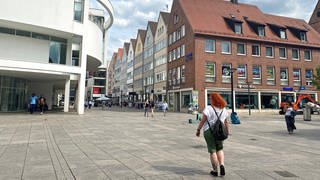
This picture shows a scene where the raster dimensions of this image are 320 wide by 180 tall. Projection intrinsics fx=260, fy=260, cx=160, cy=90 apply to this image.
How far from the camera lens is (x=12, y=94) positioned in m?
26.1

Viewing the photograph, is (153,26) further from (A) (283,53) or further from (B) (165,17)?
(A) (283,53)

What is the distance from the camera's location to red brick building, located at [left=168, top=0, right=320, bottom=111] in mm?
33531

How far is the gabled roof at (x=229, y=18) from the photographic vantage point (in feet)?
114

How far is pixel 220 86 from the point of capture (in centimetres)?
3338

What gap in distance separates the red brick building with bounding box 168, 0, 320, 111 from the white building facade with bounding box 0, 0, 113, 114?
12.7 m

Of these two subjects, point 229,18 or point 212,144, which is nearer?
point 212,144

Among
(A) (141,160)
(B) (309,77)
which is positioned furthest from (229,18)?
(A) (141,160)

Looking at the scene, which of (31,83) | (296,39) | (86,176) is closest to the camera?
(86,176)

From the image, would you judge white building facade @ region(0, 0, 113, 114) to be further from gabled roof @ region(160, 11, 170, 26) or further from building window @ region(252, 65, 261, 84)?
building window @ region(252, 65, 261, 84)

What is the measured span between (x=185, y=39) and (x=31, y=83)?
808 inches

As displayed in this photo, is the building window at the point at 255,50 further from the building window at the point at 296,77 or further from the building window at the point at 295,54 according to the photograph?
the building window at the point at 296,77

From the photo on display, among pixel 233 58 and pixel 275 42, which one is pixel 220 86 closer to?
pixel 233 58

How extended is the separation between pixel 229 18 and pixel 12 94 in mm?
28549

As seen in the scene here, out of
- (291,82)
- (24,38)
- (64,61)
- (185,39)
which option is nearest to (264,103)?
(291,82)
